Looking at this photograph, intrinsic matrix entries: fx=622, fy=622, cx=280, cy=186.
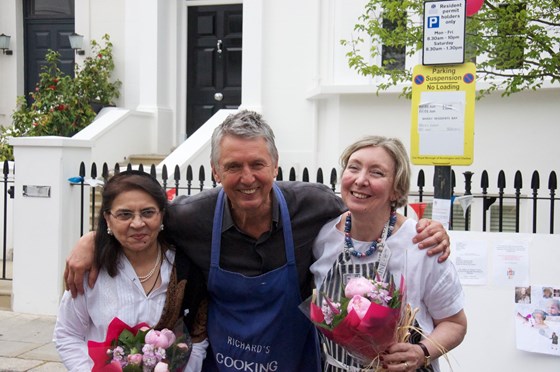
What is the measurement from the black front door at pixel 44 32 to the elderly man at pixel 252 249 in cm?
1006

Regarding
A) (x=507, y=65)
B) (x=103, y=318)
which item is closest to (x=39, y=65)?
(x=507, y=65)

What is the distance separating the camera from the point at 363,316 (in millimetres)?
2020

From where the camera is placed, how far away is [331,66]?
943 cm

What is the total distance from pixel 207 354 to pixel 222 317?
0.76 ft

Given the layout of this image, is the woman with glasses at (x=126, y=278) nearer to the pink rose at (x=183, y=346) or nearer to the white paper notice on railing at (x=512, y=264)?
the pink rose at (x=183, y=346)

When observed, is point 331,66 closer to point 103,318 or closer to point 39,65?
point 39,65

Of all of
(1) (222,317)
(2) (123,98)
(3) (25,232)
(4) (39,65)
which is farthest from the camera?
(4) (39,65)

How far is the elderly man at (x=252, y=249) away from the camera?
2.44 meters

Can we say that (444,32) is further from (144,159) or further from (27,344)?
(144,159)

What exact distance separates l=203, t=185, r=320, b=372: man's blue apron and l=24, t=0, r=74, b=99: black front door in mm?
10198

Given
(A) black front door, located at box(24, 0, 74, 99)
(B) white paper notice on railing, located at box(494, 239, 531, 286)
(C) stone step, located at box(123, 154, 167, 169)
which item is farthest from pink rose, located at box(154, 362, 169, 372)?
(A) black front door, located at box(24, 0, 74, 99)

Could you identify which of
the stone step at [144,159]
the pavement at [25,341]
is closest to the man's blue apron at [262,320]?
the pavement at [25,341]

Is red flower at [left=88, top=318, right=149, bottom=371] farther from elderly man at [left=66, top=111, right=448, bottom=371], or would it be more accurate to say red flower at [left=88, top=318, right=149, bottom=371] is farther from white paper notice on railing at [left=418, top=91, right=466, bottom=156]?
white paper notice on railing at [left=418, top=91, right=466, bottom=156]

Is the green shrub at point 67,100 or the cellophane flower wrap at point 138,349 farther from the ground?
the green shrub at point 67,100
